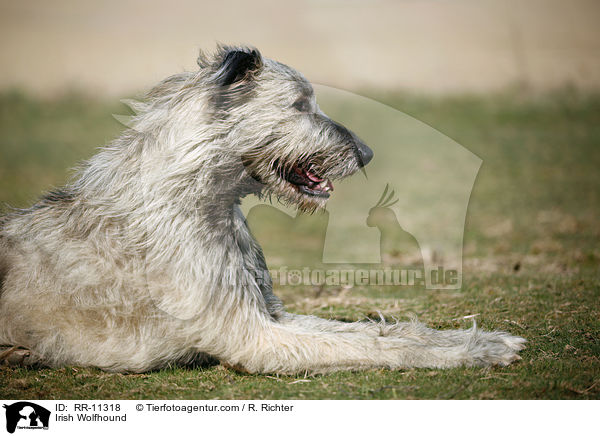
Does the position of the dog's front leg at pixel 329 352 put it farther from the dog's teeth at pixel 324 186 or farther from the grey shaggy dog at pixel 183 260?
the dog's teeth at pixel 324 186

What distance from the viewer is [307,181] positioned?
563cm

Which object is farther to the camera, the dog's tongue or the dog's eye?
the dog's tongue

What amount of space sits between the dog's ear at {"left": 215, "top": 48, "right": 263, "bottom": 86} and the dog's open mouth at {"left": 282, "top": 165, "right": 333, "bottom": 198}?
34.7 inches

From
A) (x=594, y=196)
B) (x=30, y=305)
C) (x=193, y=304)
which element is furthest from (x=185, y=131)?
(x=594, y=196)

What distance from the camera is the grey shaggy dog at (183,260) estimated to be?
196 inches

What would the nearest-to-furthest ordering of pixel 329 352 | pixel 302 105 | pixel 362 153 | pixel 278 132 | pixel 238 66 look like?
pixel 329 352, pixel 238 66, pixel 278 132, pixel 302 105, pixel 362 153

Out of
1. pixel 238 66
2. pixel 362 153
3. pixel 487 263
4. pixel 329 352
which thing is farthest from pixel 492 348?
pixel 487 263

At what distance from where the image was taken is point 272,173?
17.6ft

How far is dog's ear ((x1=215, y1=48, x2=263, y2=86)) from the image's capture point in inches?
200

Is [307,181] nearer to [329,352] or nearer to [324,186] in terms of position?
[324,186]

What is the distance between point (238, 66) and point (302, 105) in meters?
0.65

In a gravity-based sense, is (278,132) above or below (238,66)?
below
